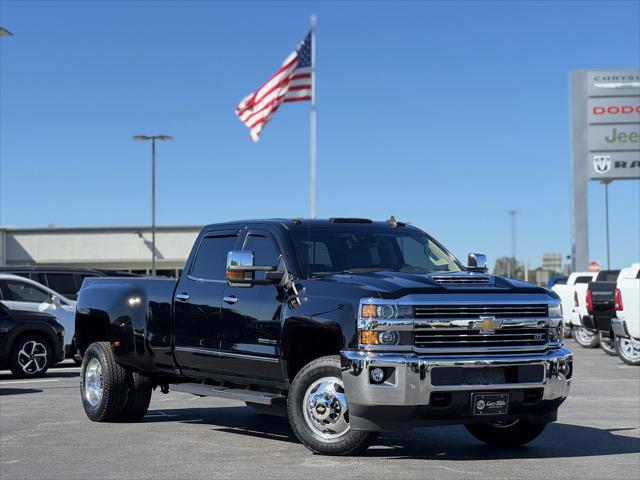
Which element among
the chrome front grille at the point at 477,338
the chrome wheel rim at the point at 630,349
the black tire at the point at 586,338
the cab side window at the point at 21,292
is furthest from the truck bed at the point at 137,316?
the black tire at the point at 586,338

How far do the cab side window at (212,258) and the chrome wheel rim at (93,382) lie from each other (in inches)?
70.3

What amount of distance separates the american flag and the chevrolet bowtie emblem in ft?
80.0

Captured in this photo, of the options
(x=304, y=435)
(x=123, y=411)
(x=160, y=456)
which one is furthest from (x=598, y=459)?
(x=123, y=411)

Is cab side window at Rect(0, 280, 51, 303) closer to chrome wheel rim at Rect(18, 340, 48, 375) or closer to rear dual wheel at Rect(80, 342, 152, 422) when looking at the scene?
chrome wheel rim at Rect(18, 340, 48, 375)

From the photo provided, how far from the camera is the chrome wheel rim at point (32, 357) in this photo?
1907 centimetres

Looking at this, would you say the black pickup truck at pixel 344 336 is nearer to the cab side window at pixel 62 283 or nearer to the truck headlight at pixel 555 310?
the truck headlight at pixel 555 310

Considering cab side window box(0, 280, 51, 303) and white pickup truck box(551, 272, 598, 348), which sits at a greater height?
cab side window box(0, 280, 51, 303)

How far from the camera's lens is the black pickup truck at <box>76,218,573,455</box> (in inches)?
352

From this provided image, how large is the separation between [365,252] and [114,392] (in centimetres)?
330

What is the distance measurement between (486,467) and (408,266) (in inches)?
88.7

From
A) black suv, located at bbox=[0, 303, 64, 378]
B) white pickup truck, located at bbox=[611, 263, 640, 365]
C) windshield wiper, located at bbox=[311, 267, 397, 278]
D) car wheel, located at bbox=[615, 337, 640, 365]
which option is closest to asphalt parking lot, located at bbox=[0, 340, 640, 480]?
Answer: windshield wiper, located at bbox=[311, 267, 397, 278]

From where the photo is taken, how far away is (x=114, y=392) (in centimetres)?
1205

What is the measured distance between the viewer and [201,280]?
11195 millimetres

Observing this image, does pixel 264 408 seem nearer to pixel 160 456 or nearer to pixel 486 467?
pixel 160 456
